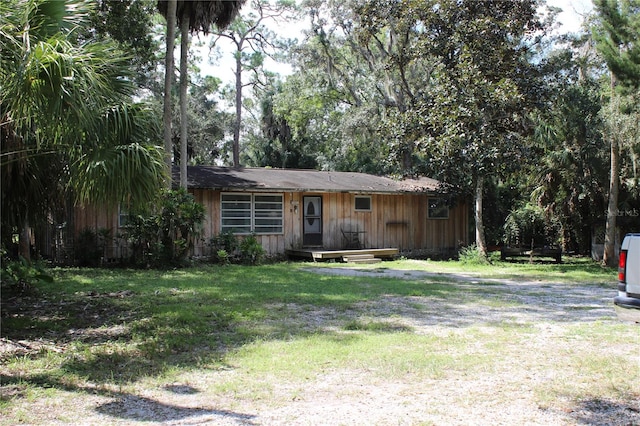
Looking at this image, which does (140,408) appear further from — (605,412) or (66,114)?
(605,412)

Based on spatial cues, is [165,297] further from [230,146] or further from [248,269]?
[230,146]

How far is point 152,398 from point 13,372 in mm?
1789

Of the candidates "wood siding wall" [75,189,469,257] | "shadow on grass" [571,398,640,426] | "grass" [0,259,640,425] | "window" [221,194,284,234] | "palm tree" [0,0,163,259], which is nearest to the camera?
"shadow on grass" [571,398,640,426]

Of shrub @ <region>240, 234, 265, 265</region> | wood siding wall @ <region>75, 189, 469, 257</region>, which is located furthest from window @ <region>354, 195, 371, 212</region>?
shrub @ <region>240, 234, 265, 265</region>

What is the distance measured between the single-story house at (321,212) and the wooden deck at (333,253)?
0.49 meters

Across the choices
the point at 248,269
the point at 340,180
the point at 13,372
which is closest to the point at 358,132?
the point at 340,180

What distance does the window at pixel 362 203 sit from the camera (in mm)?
20828

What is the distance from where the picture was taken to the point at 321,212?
66.2 feet

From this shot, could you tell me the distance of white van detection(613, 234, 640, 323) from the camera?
575 cm

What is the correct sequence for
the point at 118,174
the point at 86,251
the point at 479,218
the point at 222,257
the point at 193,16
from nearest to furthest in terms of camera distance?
the point at 118,174, the point at 86,251, the point at 222,257, the point at 193,16, the point at 479,218

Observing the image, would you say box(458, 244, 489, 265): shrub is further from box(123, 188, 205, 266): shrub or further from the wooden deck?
box(123, 188, 205, 266): shrub

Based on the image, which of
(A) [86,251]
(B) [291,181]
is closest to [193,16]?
(B) [291,181]

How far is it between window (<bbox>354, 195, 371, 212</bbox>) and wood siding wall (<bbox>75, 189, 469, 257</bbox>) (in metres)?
0.14

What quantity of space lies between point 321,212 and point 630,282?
1475 cm
